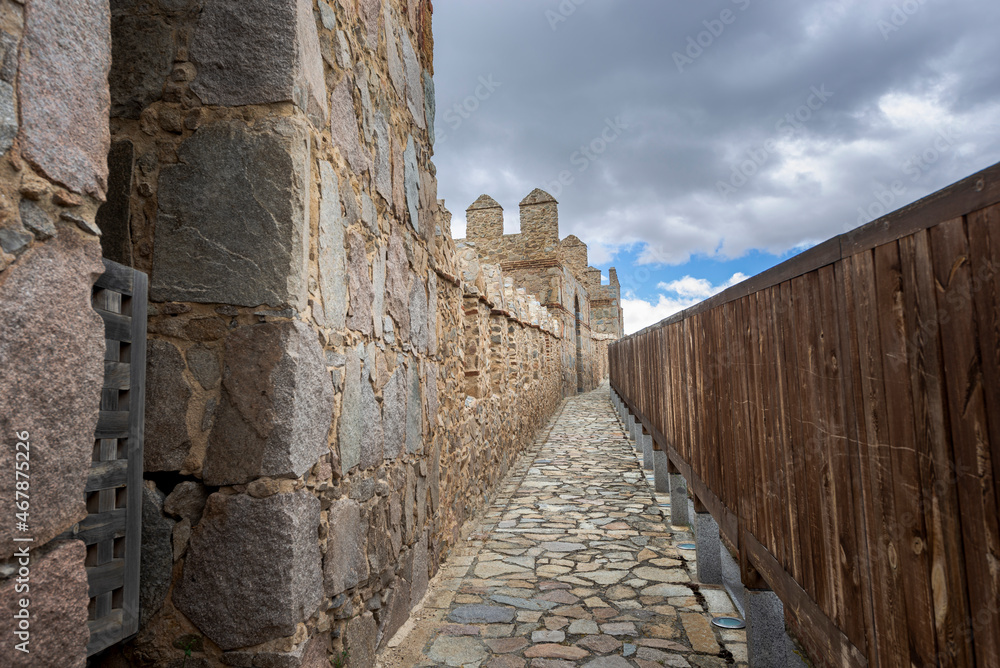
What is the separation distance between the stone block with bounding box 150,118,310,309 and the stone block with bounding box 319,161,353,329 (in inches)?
7.6

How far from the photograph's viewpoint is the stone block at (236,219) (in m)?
1.91

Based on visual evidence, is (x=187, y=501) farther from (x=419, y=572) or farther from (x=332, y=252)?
(x=419, y=572)

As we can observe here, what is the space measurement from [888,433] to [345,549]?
6.30 feet

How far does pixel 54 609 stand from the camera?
1208 mm

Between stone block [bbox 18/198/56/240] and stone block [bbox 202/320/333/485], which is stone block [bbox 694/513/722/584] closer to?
stone block [bbox 202/320/333/485]

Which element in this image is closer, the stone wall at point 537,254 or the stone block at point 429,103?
the stone block at point 429,103

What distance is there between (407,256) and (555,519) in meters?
2.89

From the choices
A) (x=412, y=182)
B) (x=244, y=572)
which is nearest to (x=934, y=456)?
(x=244, y=572)

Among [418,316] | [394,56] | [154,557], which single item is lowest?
[154,557]

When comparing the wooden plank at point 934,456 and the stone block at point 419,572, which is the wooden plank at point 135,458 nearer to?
the stone block at point 419,572

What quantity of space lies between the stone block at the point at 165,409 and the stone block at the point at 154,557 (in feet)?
0.36

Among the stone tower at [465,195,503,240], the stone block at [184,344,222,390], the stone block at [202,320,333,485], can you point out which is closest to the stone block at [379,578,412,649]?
the stone block at [202,320,333,485]

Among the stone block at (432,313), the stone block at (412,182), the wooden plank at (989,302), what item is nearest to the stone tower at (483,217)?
the stone block at (432,313)

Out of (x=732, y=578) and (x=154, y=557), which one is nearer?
(x=154, y=557)
